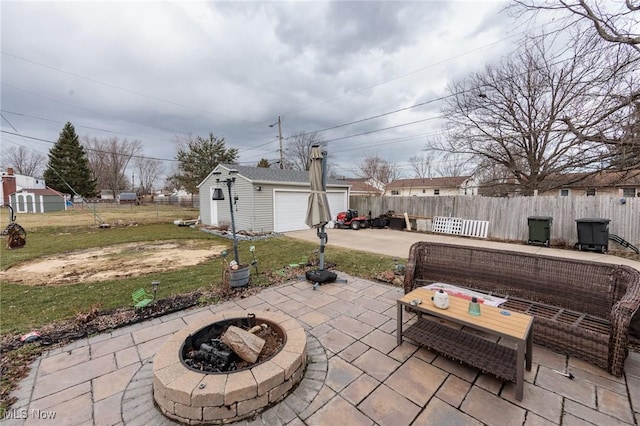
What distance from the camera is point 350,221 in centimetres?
1269

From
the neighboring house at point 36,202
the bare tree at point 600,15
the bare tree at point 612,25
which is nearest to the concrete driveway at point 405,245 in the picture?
the bare tree at point 612,25

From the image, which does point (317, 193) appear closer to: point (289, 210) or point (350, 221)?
point (289, 210)

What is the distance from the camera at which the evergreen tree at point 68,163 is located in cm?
2673

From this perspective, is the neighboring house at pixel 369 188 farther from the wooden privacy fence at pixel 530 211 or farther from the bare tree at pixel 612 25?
the bare tree at pixel 612 25

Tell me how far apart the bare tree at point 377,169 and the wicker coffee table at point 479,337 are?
29225 millimetres

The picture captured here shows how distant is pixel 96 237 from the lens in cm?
1019

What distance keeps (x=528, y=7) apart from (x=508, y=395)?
8131 mm

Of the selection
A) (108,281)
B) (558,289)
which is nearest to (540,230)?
(558,289)

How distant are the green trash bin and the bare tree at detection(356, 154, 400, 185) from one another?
898 inches

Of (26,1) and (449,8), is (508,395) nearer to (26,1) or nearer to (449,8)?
(449,8)

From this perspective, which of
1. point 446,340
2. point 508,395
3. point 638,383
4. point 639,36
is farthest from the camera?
point 639,36

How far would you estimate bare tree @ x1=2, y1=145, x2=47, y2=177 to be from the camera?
35.5m

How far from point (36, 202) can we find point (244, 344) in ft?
108

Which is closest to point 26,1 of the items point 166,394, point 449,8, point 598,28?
point 166,394
